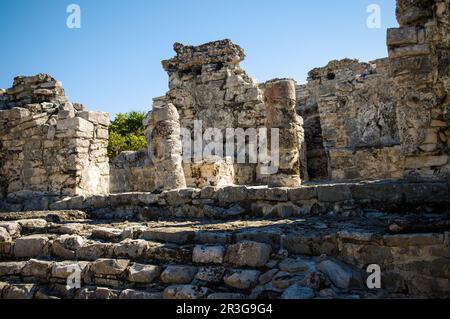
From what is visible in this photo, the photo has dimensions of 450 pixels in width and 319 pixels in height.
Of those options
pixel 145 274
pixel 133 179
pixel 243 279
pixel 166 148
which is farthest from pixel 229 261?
pixel 133 179

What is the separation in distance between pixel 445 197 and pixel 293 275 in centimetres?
194

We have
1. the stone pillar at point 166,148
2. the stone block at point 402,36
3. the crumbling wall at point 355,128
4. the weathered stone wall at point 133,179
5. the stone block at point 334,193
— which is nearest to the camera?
the stone block at point 334,193

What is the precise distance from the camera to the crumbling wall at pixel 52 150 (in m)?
7.08

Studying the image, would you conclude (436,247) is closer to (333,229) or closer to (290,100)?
(333,229)

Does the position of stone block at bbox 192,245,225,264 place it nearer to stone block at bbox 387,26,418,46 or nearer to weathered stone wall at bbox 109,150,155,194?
stone block at bbox 387,26,418,46

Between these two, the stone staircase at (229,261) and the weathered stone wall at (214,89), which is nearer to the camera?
the stone staircase at (229,261)

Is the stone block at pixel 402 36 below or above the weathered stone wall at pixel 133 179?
above

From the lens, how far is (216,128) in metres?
11.5

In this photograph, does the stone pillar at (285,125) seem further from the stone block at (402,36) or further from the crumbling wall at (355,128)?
the crumbling wall at (355,128)

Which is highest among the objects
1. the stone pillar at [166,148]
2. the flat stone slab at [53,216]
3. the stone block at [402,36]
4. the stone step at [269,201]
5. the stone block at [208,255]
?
the stone block at [402,36]

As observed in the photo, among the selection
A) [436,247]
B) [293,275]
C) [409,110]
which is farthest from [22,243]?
[409,110]

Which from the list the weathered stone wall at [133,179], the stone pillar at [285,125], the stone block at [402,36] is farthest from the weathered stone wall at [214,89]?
the stone block at [402,36]

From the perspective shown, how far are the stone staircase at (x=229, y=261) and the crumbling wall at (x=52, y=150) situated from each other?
94.2 inches
